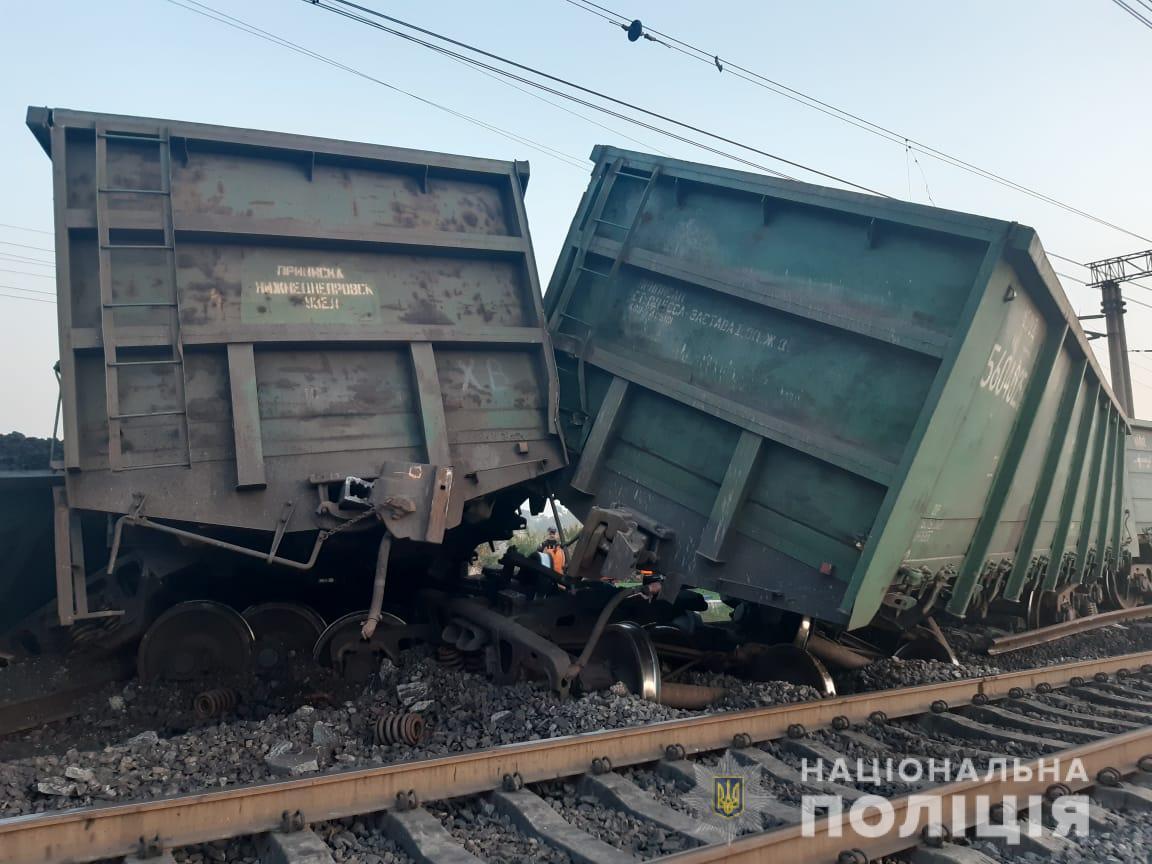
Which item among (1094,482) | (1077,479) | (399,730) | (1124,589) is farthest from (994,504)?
(1124,589)

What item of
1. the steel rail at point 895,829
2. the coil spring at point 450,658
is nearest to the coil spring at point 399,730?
the coil spring at point 450,658

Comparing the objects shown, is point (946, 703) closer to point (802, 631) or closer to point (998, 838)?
point (802, 631)

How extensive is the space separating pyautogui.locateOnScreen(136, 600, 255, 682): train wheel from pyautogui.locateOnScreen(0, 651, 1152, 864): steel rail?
8.65ft

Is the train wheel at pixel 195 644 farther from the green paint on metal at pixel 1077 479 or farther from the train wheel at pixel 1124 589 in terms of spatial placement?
the train wheel at pixel 1124 589

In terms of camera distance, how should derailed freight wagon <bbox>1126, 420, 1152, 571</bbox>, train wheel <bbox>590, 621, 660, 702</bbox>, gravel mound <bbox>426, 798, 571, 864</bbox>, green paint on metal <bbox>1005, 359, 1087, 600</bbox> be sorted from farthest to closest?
derailed freight wagon <bbox>1126, 420, 1152, 571</bbox> → green paint on metal <bbox>1005, 359, 1087, 600</bbox> → train wheel <bbox>590, 621, 660, 702</bbox> → gravel mound <bbox>426, 798, 571, 864</bbox>

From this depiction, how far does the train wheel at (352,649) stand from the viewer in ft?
19.8

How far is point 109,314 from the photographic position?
16.1ft

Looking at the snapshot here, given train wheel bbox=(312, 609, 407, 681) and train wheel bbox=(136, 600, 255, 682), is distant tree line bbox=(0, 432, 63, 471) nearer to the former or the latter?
train wheel bbox=(136, 600, 255, 682)

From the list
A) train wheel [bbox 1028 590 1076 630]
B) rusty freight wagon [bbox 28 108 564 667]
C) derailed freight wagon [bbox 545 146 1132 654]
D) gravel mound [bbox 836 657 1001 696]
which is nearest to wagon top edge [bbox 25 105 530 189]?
rusty freight wagon [bbox 28 108 564 667]

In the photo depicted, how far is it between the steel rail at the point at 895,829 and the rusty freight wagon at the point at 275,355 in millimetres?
2556

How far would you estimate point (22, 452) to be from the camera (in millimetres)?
6246

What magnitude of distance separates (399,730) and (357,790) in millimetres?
1098

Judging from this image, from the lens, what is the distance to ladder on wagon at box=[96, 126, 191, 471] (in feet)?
15.9

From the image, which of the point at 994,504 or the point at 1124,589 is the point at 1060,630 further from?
the point at 994,504
